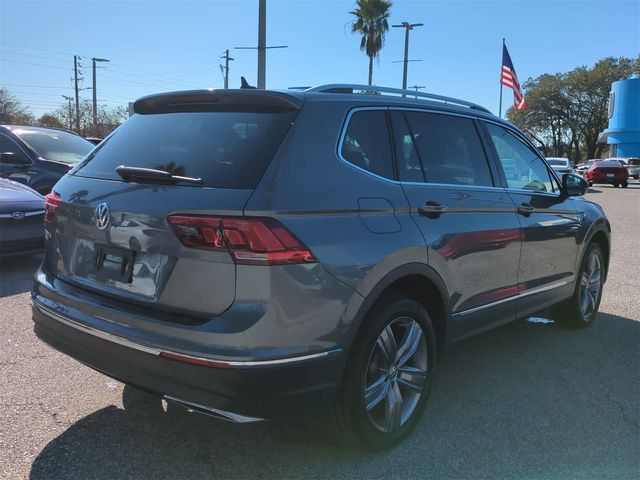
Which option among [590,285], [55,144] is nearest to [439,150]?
[590,285]

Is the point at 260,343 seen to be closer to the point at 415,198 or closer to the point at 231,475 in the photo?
the point at 231,475

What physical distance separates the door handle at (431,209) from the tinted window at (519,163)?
1067mm

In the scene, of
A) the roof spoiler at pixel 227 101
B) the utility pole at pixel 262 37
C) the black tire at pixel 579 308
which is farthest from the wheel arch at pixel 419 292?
the utility pole at pixel 262 37

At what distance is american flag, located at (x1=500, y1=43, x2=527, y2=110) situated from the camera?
20875mm

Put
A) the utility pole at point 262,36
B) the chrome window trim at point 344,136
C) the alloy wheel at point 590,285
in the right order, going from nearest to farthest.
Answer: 1. the chrome window trim at point 344,136
2. the alloy wheel at point 590,285
3. the utility pole at point 262,36

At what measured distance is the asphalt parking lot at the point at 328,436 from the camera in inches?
108

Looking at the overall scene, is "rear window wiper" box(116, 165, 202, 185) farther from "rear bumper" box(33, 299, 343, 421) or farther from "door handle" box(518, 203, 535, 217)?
"door handle" box(518, 203, 535, 217)

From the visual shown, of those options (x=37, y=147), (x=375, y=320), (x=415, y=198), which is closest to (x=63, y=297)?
(x=375, y=320)

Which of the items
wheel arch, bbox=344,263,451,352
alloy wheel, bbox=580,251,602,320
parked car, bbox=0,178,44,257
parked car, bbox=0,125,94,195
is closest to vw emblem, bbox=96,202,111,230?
wheel arch, bbox=344,263,451,352

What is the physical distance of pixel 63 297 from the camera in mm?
2791

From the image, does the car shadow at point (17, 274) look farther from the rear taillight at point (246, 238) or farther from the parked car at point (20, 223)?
the rear taillight at point (246, 238)

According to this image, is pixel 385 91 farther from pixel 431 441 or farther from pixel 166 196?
pixel 431 441

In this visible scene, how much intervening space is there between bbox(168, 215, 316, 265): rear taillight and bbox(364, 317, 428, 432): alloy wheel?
768 mm

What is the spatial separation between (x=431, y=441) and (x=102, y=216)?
80.5 inches
